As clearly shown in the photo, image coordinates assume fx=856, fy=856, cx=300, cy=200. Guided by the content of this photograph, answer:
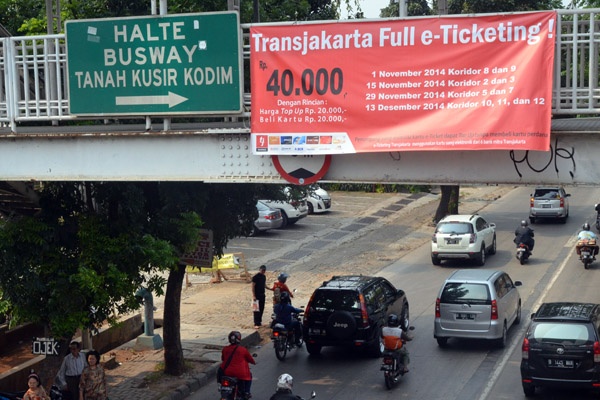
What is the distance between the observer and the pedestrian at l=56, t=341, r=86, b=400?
13453 millimetres

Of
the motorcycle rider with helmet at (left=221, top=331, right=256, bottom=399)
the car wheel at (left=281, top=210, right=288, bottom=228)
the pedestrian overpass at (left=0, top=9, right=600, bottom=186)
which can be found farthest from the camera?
the car wheel at (left=281, top=210, right=288, bottom=228)

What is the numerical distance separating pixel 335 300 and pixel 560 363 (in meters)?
5.00

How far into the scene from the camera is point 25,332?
19.0 meters

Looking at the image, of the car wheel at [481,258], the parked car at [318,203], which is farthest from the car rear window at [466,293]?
the parked car at [318,203]

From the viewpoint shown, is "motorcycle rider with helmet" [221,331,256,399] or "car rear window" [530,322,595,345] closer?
"motorcycle rider with helmet" [221,331,256,399]

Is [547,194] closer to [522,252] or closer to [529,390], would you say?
[522,252]

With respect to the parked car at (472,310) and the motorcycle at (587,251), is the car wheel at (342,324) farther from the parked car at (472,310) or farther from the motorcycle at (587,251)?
the motorcycle at (587,251)

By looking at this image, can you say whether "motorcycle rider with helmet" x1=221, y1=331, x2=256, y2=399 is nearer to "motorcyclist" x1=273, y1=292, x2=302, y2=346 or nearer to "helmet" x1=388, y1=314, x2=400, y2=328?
"helmet" x1=388, y1=314, x2=400, y2=328

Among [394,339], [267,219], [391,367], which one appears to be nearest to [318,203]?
[267,219]

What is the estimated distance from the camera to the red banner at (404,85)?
9.66 metres

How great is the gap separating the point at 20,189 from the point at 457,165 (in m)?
6.87

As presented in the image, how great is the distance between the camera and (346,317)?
17156mm

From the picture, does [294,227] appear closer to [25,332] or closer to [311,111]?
[25,332]

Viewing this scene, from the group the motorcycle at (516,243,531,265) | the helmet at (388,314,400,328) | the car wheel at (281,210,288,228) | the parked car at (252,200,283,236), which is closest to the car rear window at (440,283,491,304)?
the helmet at (388,314,400,328)
